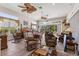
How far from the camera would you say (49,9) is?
2.61 metres

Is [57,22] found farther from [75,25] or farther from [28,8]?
[28,8]

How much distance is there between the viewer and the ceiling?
2570mm

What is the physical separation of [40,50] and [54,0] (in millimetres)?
1273

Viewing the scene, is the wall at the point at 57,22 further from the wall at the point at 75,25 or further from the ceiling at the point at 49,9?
the wall at the point at 75,25

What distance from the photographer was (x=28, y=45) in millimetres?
2645

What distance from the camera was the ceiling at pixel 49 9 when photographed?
257cm

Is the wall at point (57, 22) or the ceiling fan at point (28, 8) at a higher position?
the ceiling fan at point (28, 8)

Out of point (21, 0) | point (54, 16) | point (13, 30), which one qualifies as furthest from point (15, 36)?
point (54, 16)

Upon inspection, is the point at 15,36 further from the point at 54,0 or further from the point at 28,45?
the point at 54,0

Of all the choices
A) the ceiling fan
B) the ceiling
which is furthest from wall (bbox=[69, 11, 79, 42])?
the ceiling fan

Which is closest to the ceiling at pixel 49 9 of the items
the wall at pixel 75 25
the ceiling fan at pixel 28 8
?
the ceiling fan at pixel 28 8

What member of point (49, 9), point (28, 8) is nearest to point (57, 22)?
point (49, 9)

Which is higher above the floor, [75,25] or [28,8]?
[28,8]

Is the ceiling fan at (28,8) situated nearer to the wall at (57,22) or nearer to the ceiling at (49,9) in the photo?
the ceiling at (49,9)
